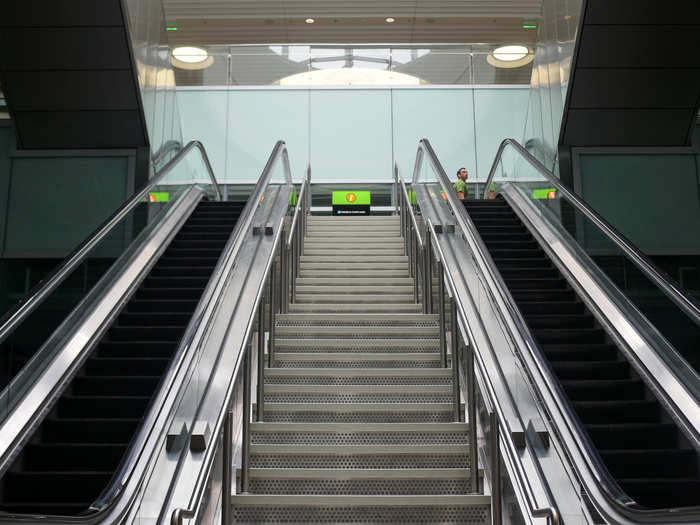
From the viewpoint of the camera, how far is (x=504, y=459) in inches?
155

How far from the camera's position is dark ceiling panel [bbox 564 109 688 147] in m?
8.48

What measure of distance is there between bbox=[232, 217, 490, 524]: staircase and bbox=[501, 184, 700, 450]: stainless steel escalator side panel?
107cm

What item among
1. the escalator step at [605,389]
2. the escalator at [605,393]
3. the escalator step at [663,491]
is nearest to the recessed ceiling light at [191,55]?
the escalator at [605,393]

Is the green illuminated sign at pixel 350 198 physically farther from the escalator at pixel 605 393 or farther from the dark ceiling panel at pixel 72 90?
the escalator at pixel 605 393

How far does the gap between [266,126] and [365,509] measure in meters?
10.9

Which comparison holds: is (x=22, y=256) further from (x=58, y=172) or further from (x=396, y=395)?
(x=396, y=395)

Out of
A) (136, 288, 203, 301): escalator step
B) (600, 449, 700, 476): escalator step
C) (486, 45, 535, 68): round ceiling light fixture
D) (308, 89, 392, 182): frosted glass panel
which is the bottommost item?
(600, 449, 700, 476): escalator step

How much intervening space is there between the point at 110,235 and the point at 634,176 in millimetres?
5975

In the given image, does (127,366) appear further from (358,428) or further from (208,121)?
(208,121)

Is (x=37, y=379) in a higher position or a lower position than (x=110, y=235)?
lower

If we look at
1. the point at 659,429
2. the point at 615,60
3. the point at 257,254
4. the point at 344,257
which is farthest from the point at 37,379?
the point at 615,60

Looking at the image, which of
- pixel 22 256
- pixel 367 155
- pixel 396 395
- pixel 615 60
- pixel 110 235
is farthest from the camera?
pixel 367 155

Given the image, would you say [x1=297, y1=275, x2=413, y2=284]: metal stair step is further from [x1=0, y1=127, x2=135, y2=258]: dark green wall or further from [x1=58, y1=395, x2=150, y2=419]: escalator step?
[x1=58, y1=395, x2=150, y2=419]: escalator step

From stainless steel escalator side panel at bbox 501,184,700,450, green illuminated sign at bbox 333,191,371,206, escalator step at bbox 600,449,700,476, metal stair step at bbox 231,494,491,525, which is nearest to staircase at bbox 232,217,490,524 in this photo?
metal stair step at bbox 231,494,491,525
